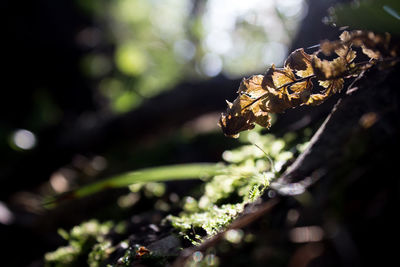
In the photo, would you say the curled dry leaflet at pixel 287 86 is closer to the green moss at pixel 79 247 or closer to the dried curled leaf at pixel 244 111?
the dried curled leaf at pixel 244 111

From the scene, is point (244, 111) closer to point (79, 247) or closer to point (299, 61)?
point (299, 61)

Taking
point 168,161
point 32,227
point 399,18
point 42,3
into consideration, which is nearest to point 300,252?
point 399,18

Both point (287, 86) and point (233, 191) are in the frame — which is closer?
point (287, 86)

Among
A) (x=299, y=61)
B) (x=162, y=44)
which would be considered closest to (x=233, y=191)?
(x=299, y=61)

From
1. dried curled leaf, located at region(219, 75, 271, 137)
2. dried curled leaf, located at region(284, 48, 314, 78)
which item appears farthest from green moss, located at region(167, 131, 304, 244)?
dried curled leaf, located at region(284, 48, 314, 78)

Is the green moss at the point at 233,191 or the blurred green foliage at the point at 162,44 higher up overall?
the blurred green foliage at the point at 162,44

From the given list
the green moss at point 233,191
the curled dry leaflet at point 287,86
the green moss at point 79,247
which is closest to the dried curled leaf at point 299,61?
the curled dry leaflet at point 287,86

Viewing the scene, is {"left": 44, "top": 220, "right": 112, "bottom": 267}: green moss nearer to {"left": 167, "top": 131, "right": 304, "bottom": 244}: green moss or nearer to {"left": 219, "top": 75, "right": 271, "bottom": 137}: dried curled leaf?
{"left": 167, "top": 131, "right": 304, "bottom": 244}: green moss

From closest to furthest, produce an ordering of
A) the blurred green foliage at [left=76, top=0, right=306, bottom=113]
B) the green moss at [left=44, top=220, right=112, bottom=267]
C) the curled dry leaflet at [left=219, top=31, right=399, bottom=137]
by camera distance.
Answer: the curled dry leaflet at [left=219, top=31, right=399, bottom=137]
the green moss at [left=44, top=220, right=112, bottom=267]
the blurred green foliage at [left=76, top=0, right=306, bottom=113]

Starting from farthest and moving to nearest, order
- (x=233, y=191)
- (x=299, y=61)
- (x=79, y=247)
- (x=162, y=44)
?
(x=162, y=44)
(x=79, y=247)
(x=233, y=191)
(x=299, y=61)

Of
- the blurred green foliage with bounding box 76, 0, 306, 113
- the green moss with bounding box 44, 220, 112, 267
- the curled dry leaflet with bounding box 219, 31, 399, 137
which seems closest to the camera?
the curled dry leaflet with bounding box 219, 31, 399, 137

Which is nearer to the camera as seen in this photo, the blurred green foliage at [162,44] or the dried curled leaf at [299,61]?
the dried curled leaf at [299,61]

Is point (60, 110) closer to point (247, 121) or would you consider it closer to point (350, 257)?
point (247, 121)
